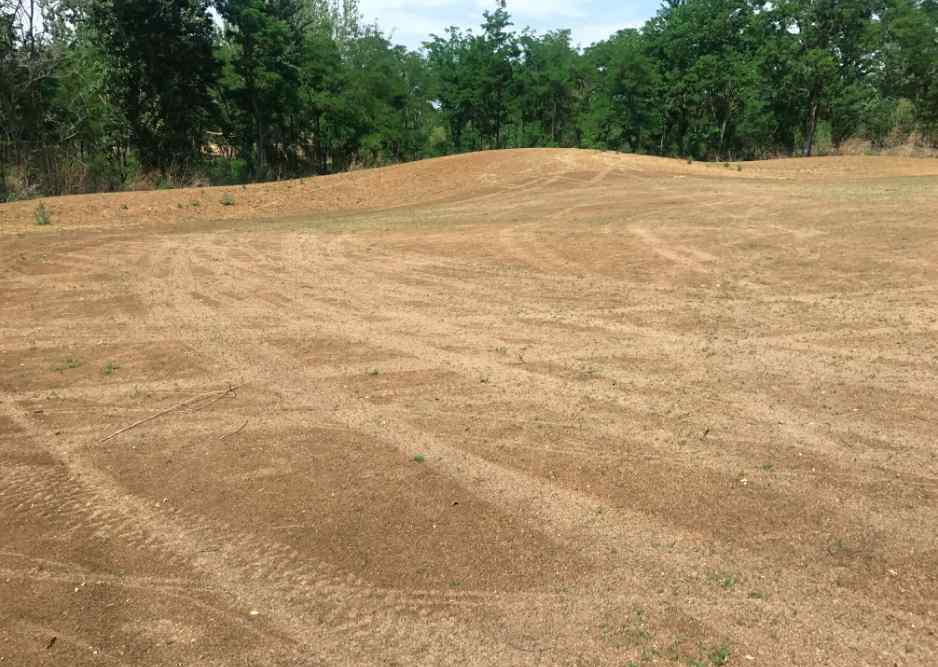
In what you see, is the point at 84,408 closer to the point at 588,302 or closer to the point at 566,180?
the point at 588,302

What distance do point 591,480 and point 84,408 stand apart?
5018 millimetres

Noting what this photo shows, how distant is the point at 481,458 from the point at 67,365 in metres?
5.35

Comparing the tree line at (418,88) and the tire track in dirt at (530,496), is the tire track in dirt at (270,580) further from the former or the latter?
the tree line at (418,88)

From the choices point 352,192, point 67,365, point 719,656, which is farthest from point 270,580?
point 352,192

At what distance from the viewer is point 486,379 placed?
7.48m

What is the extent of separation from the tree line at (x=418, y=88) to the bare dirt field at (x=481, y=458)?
2393 cm

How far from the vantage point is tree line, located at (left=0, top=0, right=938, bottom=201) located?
3481 centimetres

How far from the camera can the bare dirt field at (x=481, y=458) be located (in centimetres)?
395

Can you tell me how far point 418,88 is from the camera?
56.4m

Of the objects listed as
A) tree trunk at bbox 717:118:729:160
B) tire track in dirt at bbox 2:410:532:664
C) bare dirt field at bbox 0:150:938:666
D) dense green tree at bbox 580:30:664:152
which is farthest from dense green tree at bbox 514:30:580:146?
tire track in dirt at bbox 2:410:532:664

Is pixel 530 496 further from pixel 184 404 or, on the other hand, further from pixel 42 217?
pixel 42 217

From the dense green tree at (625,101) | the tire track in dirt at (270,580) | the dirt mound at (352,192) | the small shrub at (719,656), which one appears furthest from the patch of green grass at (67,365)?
the dense green tree at (625,101)

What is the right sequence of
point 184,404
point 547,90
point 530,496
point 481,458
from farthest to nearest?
A: 1. point 547,90
2. point 184,404
3. point 481,458
4. point 530,496

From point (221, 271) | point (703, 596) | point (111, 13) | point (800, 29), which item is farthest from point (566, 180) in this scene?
point (800, 29)
